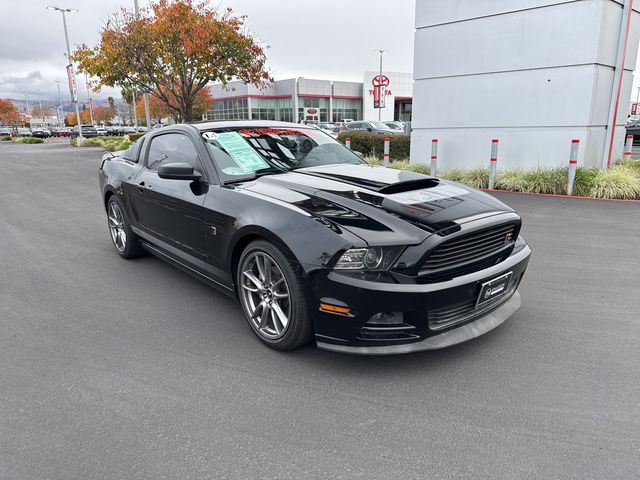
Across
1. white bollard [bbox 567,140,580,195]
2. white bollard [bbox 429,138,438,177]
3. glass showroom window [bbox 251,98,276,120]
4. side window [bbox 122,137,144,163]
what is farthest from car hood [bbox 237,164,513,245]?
glass showroom window [bbox 251,98,276,120]

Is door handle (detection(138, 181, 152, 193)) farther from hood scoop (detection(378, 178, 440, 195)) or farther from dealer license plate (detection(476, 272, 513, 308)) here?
dealer license plate (detection(476, 272, 513, 308))

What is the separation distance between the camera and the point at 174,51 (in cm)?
1655

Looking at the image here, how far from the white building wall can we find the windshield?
7.45 meters

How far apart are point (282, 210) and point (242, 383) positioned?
3.73 feet

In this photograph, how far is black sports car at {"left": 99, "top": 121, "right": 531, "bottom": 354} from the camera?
9.25 feet

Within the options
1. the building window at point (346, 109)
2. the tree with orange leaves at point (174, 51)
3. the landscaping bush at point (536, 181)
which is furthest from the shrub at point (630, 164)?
the building window at point (346, 109)

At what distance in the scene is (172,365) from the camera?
3219mm

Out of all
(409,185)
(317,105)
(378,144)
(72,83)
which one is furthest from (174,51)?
(317,105)

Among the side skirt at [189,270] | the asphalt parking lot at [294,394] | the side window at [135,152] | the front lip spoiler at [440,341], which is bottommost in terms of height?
the asphalt parking lot at [294,394]

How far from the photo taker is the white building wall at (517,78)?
32.4 ft

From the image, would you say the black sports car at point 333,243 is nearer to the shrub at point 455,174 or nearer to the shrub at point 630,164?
the shrub at point 455,174

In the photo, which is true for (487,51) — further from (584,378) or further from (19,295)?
(19,295)

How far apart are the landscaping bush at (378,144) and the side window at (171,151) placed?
993 centimetres

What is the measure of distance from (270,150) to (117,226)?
8.35 feet
